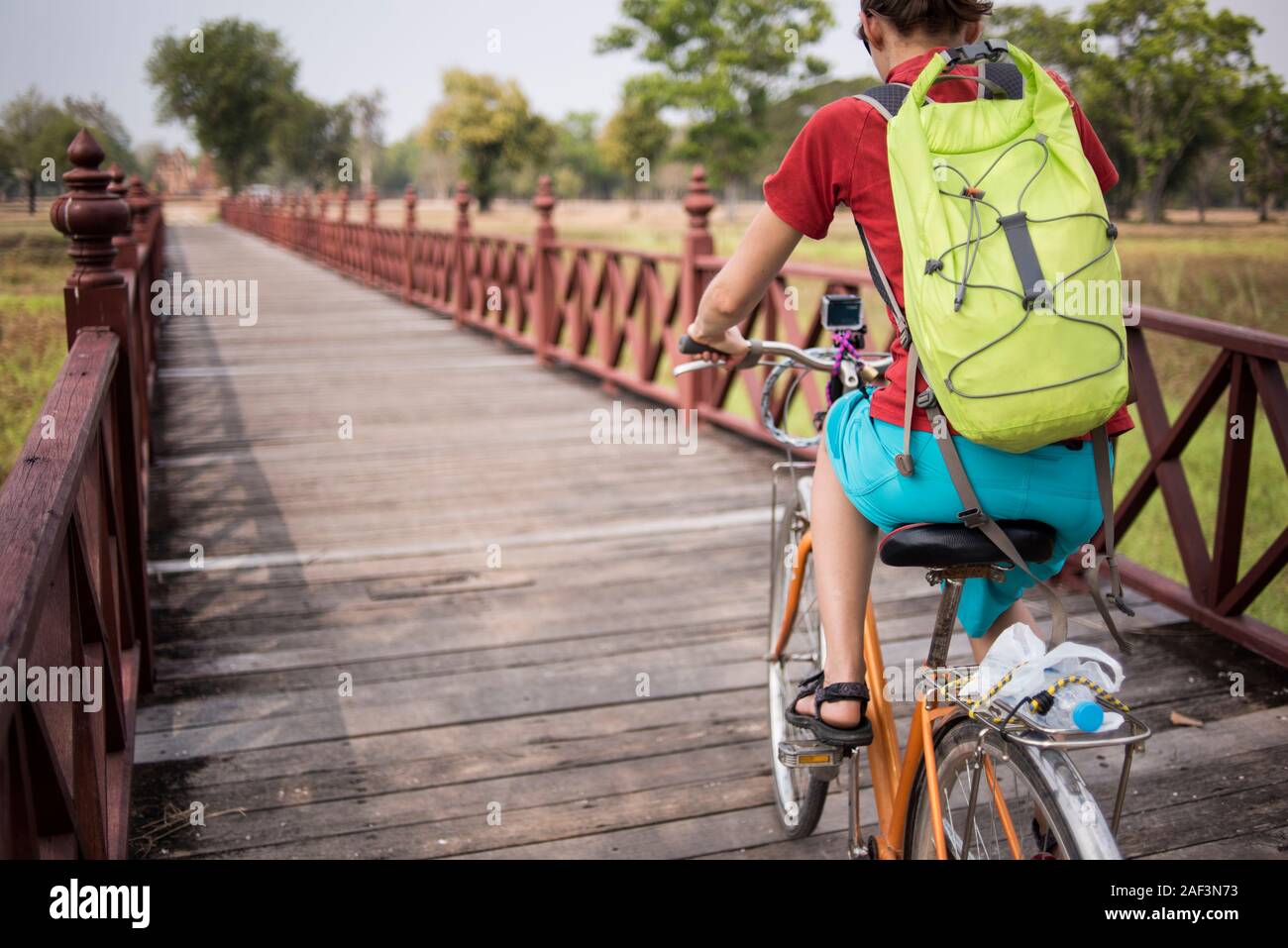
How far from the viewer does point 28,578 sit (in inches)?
55.2

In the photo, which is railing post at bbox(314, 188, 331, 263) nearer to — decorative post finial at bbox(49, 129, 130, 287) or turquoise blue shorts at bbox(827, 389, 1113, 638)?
decorative post finial at bbox(49, 129, 130, 287)

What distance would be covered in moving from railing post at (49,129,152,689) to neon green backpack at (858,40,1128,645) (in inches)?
87.5

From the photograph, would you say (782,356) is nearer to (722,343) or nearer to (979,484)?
(722,343)

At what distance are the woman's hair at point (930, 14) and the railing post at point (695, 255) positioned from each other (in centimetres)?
498

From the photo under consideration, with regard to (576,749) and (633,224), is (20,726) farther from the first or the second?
(633,224)

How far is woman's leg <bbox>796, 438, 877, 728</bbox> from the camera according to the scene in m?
1.86

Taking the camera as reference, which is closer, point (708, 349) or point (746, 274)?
point (746, 274)

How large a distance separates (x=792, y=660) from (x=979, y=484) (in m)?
1.14

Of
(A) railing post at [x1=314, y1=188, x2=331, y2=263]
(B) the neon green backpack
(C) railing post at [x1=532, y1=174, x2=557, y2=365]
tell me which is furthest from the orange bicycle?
(A) railing post at [x1=314, y1=188, x2=331, y2=263]

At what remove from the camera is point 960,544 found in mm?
1566

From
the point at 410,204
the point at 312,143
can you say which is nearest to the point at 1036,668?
the point at 410,204

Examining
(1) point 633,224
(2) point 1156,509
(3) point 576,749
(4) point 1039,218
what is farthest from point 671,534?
(1) point 633,224

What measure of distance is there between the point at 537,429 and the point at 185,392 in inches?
119

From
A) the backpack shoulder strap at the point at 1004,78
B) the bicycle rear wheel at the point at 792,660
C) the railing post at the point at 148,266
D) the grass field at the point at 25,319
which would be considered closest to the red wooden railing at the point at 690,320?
the bicycle rear wheel at the point at 792,660
